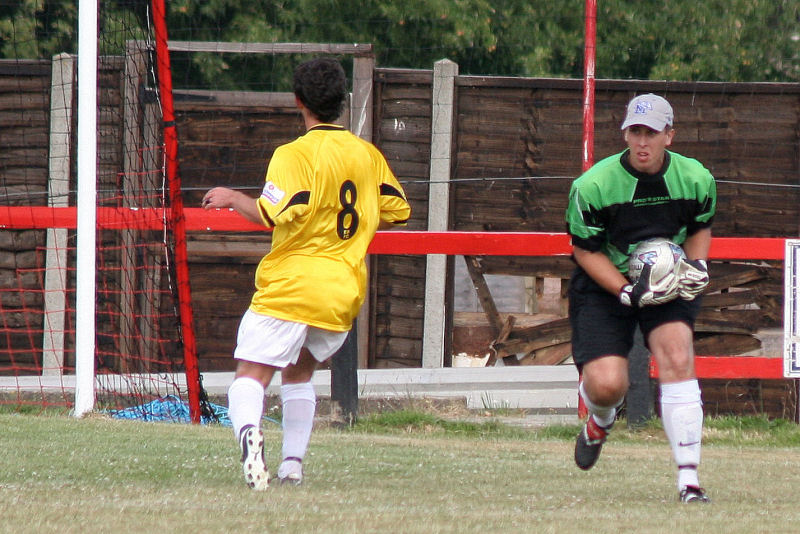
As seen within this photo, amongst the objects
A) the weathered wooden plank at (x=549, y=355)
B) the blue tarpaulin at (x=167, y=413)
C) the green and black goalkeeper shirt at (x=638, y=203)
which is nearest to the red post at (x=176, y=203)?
the blue tarpaulin at (x=167, y=413)

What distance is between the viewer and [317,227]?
16.4ft

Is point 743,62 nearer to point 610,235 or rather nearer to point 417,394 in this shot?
point 417,394

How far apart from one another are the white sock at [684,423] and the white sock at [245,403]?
1.63 meters

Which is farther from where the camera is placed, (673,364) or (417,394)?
(417,394)

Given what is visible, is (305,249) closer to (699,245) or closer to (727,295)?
(699,245)

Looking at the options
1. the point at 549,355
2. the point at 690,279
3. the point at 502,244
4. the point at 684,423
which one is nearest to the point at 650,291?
the point at 690,279

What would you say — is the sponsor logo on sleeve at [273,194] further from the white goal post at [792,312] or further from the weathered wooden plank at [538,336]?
the weathered wooden plank at [538,336]

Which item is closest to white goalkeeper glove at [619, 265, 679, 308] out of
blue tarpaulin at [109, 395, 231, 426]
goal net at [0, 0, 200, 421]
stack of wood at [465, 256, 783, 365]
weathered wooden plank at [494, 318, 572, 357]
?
blue tarpaulin at [109, 395, 231, 426]

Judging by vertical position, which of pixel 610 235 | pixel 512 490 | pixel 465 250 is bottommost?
pixel 512 490

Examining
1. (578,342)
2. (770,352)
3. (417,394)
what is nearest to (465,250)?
(417,394)

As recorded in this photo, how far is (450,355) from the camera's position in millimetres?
11750

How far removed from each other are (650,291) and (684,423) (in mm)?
546

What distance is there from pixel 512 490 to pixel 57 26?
12.4m

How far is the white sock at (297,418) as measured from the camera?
17.0 ft
